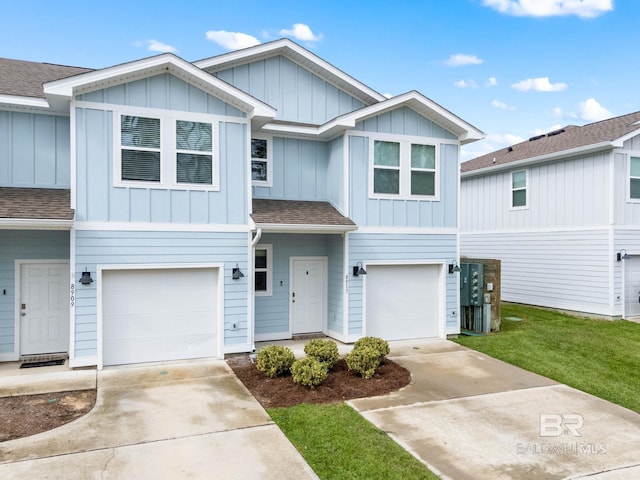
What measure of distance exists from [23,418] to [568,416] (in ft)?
24.7

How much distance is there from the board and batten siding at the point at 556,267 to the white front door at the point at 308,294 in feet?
27.8

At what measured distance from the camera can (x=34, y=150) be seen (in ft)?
30.2

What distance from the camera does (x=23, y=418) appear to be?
6246 millimetres

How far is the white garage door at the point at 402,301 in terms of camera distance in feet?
36.5

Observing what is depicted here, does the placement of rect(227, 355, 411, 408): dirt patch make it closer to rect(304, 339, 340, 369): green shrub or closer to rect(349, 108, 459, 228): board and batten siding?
rect(304, 339, 340, 369): green shrub

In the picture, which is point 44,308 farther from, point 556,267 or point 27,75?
point 556,267

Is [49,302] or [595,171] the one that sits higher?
[595,171]

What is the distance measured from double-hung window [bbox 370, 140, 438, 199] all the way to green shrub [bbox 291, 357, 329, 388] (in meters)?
4.77

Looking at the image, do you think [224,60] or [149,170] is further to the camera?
[224,60]

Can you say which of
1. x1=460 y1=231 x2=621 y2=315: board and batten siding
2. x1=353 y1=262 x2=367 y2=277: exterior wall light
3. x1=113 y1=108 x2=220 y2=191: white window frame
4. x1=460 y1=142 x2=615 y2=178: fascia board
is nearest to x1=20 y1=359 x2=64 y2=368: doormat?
x1=113 y1=108 x2=220 y2=191: white window frame

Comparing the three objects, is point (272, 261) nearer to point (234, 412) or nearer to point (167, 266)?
point (167, 266)

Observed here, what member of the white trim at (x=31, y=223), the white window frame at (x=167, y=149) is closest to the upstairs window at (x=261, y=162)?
the white window frame at (x=167, y=149)

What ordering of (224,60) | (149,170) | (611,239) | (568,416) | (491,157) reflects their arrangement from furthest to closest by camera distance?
(491,157) → (611,239) → (224,60) → (149,170) → (568,416)

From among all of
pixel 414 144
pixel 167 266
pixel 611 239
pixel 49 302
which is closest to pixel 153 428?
pixel 167 266
